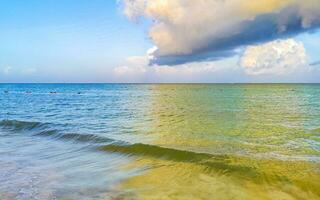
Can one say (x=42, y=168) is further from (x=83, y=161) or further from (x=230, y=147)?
(x=230, y=147)

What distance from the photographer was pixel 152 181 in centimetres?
968

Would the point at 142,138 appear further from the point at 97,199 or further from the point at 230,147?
the point at 97,199

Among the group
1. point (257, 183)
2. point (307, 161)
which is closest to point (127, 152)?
point (257, 183)

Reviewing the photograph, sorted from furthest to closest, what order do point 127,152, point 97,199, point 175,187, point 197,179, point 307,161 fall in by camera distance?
1. point 127,152
2. point 307,161
3. point 197,179
4. point 175,187
5. point 97,199

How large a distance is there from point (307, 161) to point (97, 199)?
8.08 meters

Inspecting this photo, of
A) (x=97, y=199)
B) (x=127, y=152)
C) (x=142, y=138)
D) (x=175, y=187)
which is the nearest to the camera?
(x=97, y=199)

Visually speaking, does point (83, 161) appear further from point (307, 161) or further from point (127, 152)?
point (307, 161)

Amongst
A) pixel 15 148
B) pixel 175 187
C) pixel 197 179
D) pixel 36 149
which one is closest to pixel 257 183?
pixel 197 179

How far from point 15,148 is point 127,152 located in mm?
5506

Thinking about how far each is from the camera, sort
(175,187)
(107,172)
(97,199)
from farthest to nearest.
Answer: (107,172) → (175,187) → (97,199)

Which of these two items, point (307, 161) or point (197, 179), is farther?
point (307, 161)

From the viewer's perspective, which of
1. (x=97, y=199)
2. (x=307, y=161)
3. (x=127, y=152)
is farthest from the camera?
(x=127, y=152)

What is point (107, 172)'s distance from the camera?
35.2 feet

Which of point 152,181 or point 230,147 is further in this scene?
point 230,147
